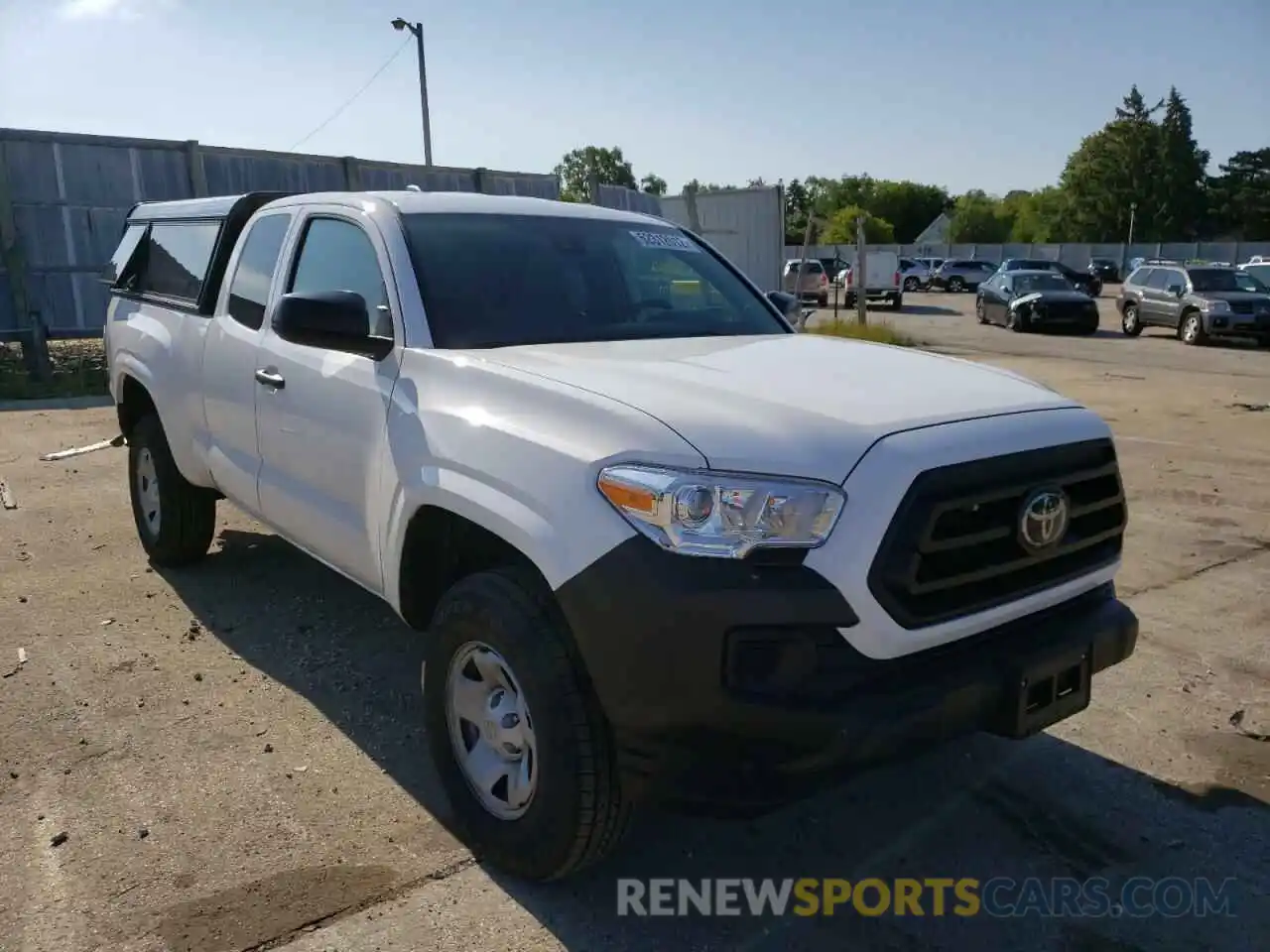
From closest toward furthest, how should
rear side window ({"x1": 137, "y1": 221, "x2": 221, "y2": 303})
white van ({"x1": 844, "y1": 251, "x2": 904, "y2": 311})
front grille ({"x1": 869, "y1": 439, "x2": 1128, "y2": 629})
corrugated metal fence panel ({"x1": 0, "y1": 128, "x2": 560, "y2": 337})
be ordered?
1. front grille ({"x1": 869, "y1": 439, "x2": 1128, "y2": 629})
2. rear side window ({"x1": 137, "y1": 221, "x2": 221, "y2": 303})
3. corrugated metal fence panel ({"x1": 0, "y1": 128, "x2": 560, "y2": 337})
4. white van ({"x1": 844, "y1": 251, "x2": 904, "y2": 311})

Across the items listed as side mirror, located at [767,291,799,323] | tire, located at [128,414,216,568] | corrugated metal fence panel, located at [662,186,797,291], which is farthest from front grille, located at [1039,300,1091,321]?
tire, located at [128,414,216,568]

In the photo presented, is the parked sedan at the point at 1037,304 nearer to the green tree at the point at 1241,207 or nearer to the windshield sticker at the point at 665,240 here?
the windshield sticker at the point at 665,240

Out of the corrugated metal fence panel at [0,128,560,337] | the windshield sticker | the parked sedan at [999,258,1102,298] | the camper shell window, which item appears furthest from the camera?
the parked sedan at [999,258,1102,298]

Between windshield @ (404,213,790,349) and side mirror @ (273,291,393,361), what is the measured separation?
0.21 m

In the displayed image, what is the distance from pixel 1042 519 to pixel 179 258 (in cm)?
444

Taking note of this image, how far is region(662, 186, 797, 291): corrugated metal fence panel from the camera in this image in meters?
16.1

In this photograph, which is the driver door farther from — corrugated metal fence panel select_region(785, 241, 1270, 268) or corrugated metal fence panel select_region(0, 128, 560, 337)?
corrugated metal fence panel select_region(785, 241, 1270, 268)

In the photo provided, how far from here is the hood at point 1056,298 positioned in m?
23.7

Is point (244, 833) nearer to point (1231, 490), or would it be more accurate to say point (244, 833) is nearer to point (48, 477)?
point (48, 477)

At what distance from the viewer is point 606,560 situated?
2.35 metres

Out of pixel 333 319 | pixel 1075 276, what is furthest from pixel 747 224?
pixel 1075 276

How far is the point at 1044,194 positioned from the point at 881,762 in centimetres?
10204

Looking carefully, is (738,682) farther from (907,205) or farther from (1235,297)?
(907,205)

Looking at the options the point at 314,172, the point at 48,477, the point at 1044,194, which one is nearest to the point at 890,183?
the point at 1044,194
